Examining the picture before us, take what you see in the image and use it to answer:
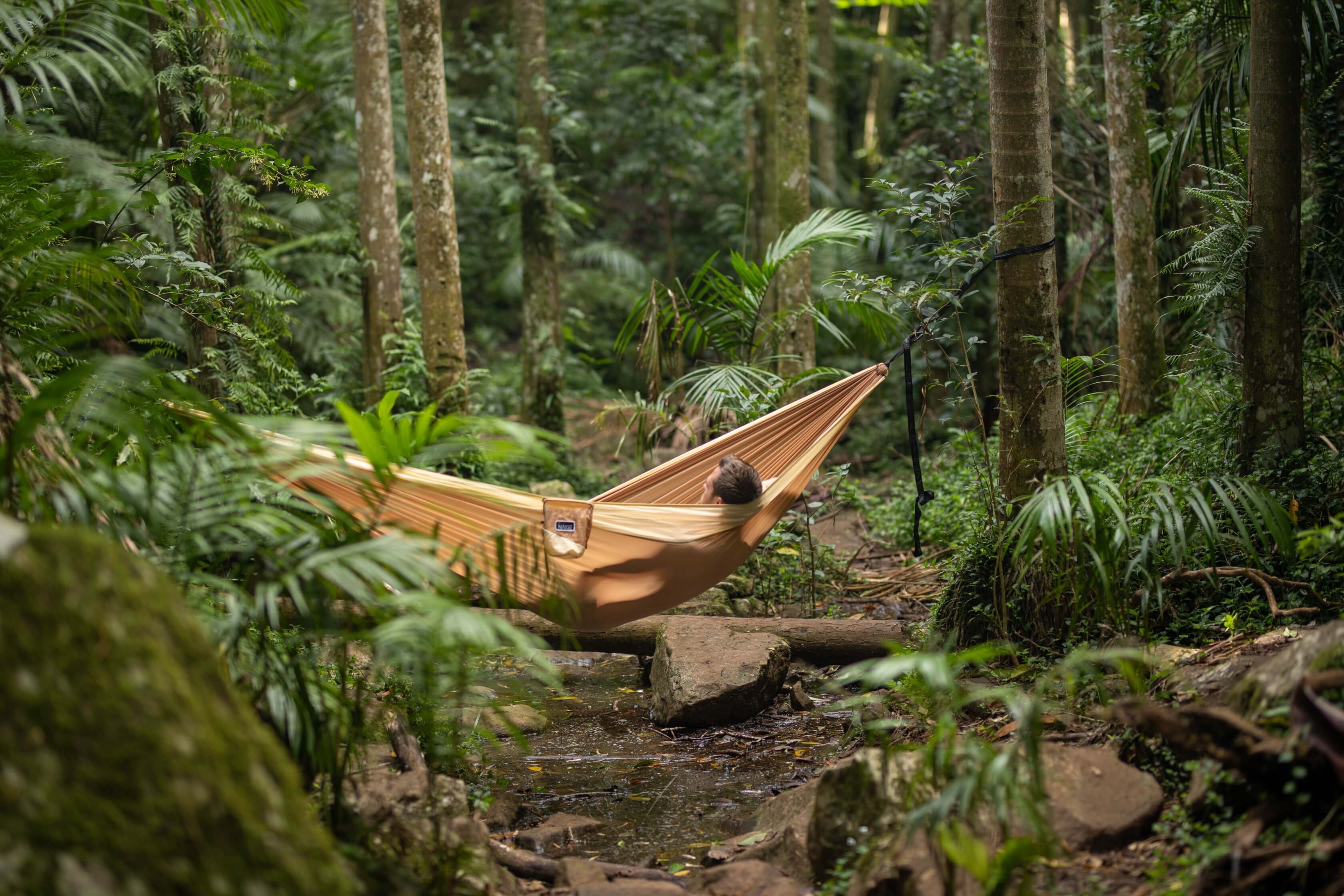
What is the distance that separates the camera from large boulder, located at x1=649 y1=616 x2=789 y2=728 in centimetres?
323

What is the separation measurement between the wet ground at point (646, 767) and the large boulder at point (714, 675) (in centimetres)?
6

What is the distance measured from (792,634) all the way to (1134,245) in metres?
2.46

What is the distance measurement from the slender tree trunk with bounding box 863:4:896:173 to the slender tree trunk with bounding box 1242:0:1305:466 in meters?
6.80

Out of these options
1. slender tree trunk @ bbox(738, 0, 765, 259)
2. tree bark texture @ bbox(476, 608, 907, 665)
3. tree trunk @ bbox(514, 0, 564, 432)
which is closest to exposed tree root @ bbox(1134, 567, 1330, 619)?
tree bark texture @ bbox(476, 608, 907, 665)

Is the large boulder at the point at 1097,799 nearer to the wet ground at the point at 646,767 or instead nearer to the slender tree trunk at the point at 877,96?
the wet ground at the point at 646,767

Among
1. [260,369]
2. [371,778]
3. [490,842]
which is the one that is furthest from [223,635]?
[260,369]

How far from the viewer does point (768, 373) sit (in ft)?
13.3

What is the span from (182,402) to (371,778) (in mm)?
928

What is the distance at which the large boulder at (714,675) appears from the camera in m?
3.23

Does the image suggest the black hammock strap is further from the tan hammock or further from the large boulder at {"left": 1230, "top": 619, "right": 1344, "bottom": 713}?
the large boulder at {"left": 1230, "top": 619, "right": 1344, "bottom": 713}

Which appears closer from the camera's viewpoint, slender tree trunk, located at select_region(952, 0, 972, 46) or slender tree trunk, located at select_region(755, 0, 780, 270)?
slender tree trunk, located at select_region(755, 0, 780, 270)

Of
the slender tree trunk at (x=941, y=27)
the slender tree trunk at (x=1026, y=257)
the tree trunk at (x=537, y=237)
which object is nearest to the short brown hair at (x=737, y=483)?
the slender tree trunk at (x=1026, y=257)

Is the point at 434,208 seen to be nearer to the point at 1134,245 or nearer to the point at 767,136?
the point at 767,136

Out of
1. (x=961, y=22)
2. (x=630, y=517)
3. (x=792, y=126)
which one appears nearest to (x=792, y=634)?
(x=630, y=517)
